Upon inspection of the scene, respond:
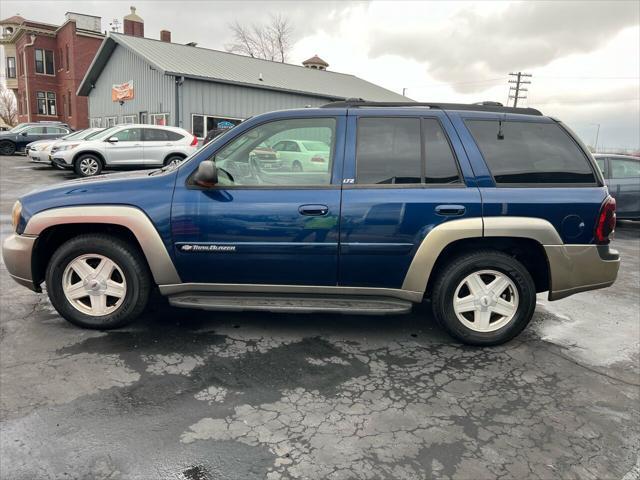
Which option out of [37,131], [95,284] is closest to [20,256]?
[95,284]

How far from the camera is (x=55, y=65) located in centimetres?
3738

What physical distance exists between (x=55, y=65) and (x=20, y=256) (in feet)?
133

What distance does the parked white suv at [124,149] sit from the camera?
46.5 feet

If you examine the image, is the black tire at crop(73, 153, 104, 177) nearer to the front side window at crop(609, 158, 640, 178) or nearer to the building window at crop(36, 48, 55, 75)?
the front side window at crop(609, 158, 640, 178)

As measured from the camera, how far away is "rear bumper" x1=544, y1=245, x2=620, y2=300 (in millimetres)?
3701

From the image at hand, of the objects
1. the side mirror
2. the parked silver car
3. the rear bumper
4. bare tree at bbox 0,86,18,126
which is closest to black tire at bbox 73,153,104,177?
the side mirror

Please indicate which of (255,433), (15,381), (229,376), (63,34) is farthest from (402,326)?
(63,34)

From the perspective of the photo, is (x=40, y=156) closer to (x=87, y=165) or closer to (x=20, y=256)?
(x=87, y=165)

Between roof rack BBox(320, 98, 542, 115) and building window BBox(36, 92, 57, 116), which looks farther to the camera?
building window BBox(36, 92, 57, 116)

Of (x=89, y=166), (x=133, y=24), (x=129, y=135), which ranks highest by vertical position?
(x=133, y=24)

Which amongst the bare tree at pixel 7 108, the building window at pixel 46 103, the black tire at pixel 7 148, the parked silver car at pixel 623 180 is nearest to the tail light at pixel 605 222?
the parked silver car at pixel 623 180

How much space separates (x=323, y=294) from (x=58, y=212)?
7.07ft

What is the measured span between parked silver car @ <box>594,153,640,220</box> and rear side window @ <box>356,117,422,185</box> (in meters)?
7.38

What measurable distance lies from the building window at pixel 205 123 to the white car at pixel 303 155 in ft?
57.3
